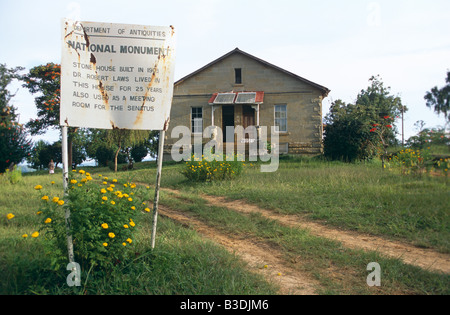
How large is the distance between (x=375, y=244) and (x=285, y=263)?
1762 mm

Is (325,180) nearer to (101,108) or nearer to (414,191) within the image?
(414,191)

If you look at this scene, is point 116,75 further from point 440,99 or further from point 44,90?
point 44,90

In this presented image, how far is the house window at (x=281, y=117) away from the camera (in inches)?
846

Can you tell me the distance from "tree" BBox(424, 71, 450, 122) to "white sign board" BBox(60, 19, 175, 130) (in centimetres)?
379

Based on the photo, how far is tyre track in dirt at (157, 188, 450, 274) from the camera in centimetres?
448

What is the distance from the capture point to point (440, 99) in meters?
4.77

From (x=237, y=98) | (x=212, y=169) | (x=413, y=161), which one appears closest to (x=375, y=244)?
(x=413, y=161)

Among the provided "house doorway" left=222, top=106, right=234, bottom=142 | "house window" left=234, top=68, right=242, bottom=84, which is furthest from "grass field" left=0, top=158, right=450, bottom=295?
"house window" left=234, top=68, right=242, bottom=84

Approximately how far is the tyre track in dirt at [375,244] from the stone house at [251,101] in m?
14.4

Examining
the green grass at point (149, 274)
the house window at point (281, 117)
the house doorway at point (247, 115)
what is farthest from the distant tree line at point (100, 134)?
the green grass at point (149, 274)

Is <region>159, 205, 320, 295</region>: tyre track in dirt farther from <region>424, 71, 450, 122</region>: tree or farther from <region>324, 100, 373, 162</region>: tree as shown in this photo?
<region>324, 100, 373, 162</region>: tree

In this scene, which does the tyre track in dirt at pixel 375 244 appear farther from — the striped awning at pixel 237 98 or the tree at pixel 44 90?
the tree at pixel 44 90

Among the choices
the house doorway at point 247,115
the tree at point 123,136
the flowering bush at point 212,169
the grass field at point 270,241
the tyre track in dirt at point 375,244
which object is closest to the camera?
the grass field at point 270,241
